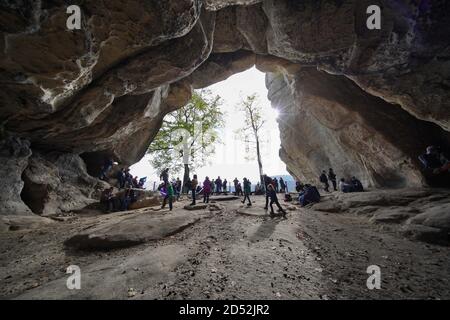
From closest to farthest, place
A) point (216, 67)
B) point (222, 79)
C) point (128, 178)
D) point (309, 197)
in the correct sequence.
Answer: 1. point (309, 197)
2. point (216, 67)
3. point (222, 79)
4. point (128, 178)

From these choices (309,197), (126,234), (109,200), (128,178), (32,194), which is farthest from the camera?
(128,178)

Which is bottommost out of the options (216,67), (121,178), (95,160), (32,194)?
(32,194)

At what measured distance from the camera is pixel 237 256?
5477 millimetres

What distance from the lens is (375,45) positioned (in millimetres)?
10312

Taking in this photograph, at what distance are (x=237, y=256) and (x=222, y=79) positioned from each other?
1375 centimetres

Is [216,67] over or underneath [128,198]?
over

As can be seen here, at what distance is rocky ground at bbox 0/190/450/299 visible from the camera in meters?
3.95

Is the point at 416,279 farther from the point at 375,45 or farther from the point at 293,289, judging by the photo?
the point at 375,45

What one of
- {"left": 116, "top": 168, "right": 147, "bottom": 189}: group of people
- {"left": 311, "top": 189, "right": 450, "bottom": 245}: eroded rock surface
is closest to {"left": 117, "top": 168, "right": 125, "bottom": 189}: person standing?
{"left": 116, "top": 168, "right": 147, "bottom": 189}: group of people

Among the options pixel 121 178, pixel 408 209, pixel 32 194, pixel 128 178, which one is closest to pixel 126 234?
pixel 32 194

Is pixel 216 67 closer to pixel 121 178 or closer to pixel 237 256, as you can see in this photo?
pixel 121 178

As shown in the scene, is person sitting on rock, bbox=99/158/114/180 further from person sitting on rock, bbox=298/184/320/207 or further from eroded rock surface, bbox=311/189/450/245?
eroded rock surface, bbox=311/189/450/245

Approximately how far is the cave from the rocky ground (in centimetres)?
7
